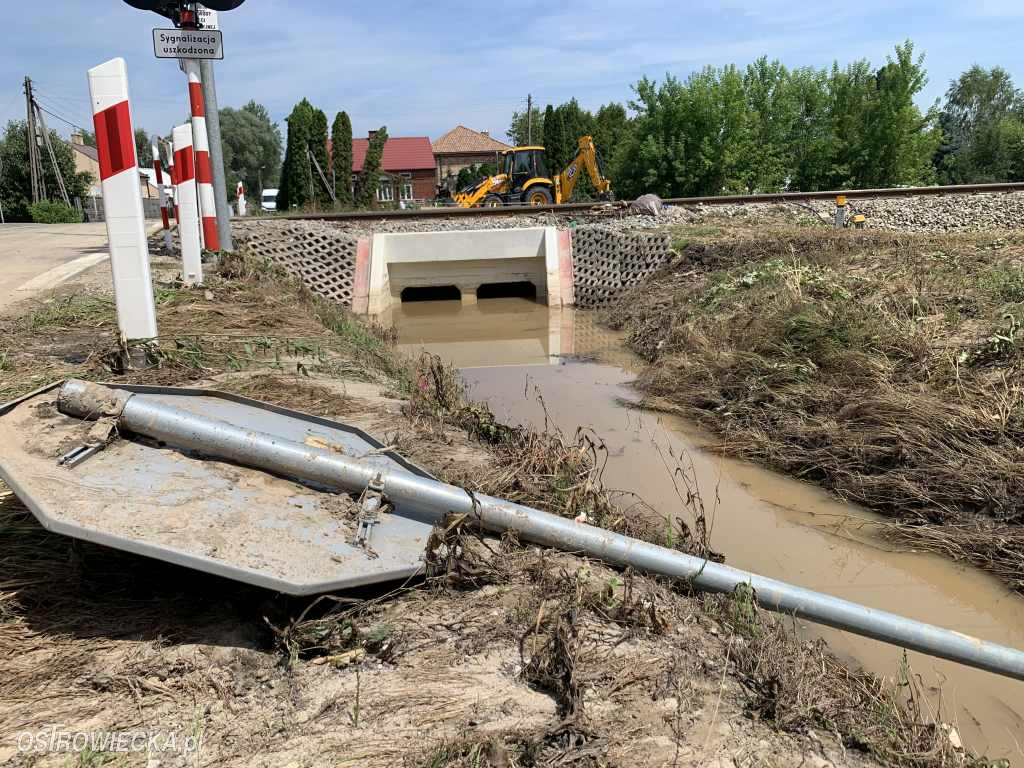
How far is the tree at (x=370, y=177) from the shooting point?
Result: 35.5m

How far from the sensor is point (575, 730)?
175cm

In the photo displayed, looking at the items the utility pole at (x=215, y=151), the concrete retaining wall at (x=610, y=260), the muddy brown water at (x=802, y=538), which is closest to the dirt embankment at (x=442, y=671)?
the muddy brown water at (x=802, y=538)

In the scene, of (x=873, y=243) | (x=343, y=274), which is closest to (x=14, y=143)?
(x=343, y=274)

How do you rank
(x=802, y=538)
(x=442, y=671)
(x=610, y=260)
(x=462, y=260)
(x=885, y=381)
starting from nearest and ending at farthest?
(x=442, y=671)
(x=802, y=538)
(x=885, y=381)
(x=610, y=260)
(x=462, y=260)

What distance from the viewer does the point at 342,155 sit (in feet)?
122

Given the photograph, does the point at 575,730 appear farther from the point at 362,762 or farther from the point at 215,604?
the point at 215,604

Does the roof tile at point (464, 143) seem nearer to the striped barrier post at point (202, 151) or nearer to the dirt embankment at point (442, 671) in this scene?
the striped barrier post at point (202, 151)

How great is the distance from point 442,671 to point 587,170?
74.9 ft

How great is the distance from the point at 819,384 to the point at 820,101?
3592 cm

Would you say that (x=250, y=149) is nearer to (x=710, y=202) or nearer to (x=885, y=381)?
(x=710, y=202)

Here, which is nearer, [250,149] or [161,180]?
[161,180]

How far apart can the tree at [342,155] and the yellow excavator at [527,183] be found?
13824 mm

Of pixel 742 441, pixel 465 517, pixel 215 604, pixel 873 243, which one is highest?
pixel 873 243

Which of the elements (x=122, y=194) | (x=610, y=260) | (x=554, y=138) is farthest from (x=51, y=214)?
(x=122, y=194)
